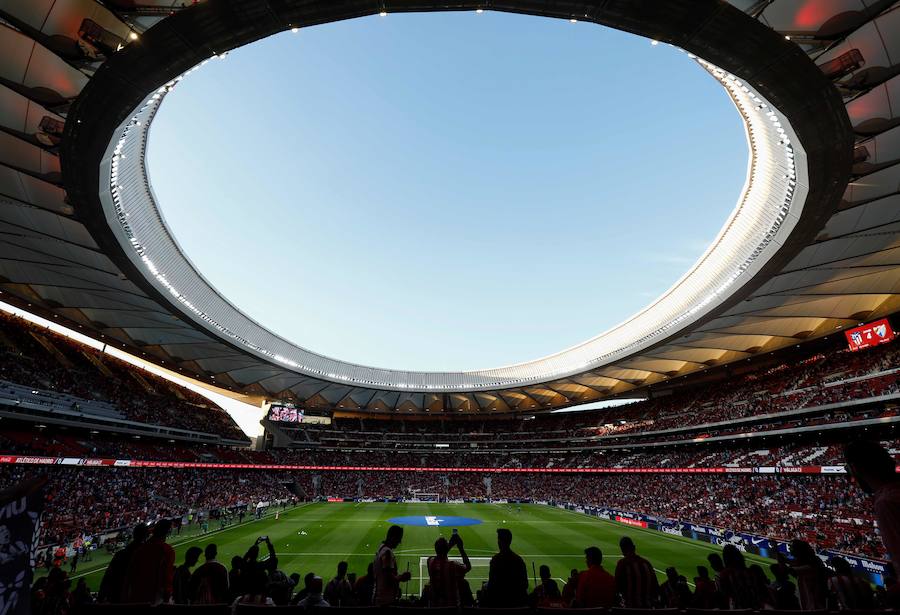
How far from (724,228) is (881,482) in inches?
1306

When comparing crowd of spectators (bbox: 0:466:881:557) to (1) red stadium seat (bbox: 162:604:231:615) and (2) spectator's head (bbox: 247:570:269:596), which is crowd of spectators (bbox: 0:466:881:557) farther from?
(1) red stadium seat (bbox: 162:604:231:615)

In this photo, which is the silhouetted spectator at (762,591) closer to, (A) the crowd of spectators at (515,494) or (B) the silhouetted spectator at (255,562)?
(B) the silhouetted spectator at (255,562)

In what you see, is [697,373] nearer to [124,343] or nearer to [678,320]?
[678,320]

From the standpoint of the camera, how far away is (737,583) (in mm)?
7285

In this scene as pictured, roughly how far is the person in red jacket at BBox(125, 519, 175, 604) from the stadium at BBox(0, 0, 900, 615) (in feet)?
0.12

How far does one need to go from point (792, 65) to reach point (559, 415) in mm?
70157

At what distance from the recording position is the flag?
330 cm

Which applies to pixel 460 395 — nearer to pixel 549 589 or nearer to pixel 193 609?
pixel 549 589

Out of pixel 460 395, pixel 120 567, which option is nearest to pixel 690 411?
pixel 460 395

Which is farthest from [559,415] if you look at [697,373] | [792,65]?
[792,65]

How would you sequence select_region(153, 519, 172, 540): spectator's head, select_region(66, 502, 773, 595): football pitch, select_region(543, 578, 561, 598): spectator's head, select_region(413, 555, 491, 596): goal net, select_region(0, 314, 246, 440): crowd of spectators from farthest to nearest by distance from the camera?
select_region(0, 314, 246, 440): crowd of spectators → select_region(66, 502, 773, 595): football pitch → select_region(413, 555, 491, 596): goal net → select_region(543, 578, 561, 598): spectator's head → select_region(153, 519, 172, 540): spectator's head

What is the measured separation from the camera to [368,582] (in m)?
7.82

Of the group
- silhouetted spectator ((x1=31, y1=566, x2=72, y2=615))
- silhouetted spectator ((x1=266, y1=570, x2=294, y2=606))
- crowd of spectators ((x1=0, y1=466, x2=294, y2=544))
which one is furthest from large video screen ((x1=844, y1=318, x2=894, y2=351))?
crowd of spectators ((x1=0, y1=466, x2=294, y2=544))

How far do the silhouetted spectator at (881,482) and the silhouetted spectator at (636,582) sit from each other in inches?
139
